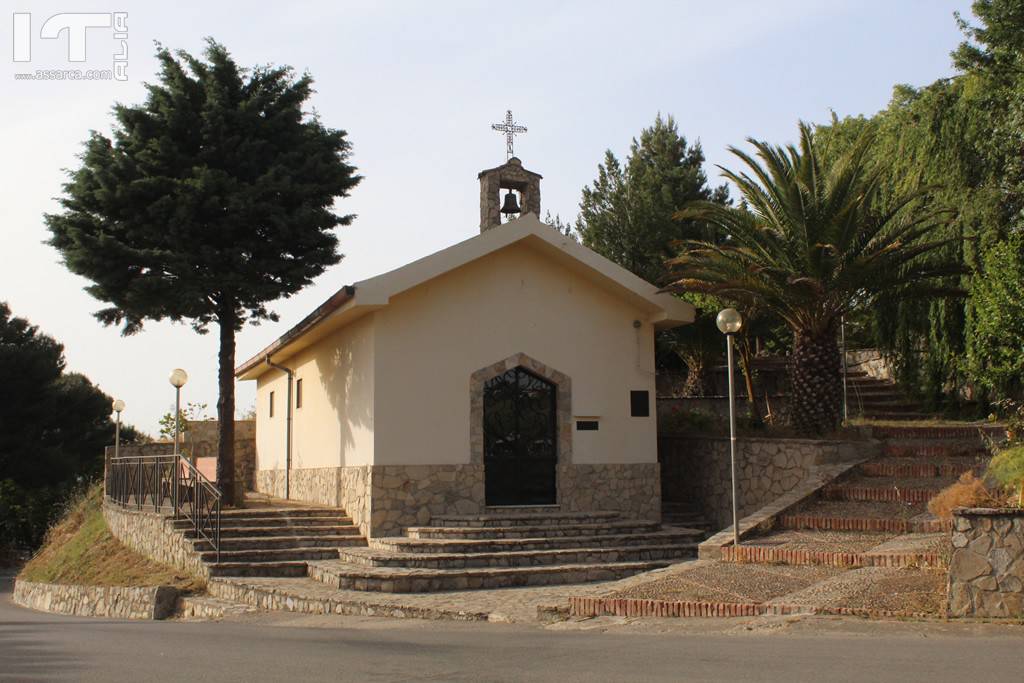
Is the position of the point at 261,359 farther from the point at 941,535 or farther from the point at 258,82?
the point at 941,535

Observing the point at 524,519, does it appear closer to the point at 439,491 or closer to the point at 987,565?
the point at 439,491

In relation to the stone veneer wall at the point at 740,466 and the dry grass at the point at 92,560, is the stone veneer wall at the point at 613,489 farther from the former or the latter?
the dry grass at the point at 92,560

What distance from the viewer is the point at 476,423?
17078mm

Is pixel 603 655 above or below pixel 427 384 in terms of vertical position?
below

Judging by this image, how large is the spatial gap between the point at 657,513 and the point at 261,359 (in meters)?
9.85

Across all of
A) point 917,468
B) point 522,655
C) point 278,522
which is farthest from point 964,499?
point 278,522

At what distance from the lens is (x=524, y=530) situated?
52.5ft

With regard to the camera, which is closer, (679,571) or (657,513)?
(679,571)

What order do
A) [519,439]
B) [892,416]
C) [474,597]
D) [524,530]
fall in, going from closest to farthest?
1. [474,597]
2. [524,530]
3. [519,439]
4. [892,416]

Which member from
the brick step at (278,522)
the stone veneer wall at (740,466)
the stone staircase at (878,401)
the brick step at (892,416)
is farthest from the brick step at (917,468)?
the brick step at (278,522)

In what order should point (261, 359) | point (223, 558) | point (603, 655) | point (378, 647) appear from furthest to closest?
point (261, 359), point (223, 558), point (378, 647), point (603, 655)

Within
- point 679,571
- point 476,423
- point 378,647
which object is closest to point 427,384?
point 476,423

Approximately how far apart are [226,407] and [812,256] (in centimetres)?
1096

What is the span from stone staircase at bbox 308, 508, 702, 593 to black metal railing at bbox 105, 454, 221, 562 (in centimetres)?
209
